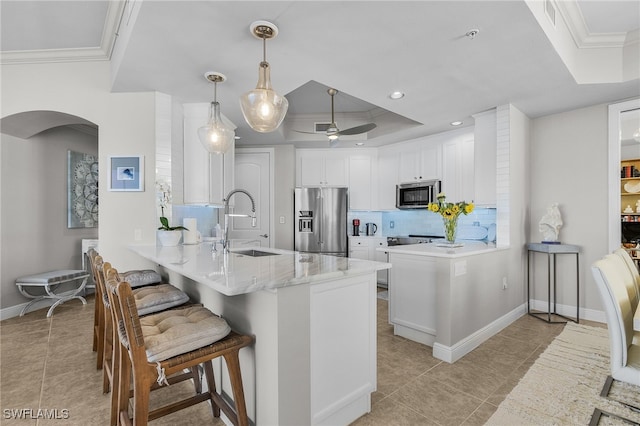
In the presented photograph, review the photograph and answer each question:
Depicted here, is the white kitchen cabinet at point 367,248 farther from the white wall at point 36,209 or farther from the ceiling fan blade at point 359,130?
the white wall at point 36,209

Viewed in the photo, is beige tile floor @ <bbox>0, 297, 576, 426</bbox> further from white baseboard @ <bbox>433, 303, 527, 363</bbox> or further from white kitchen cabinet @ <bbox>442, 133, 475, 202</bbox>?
white kitchen cabinet @ <bbox>442, 133, 475, 202</bbox>

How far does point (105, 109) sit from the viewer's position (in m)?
3.09

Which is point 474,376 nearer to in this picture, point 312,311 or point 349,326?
point 349,326

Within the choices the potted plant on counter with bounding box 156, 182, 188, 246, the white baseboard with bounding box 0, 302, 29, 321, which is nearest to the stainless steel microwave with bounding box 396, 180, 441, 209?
the potted plant on counter with bounding box 156, 182, 188, 246

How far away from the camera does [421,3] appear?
1770 millimetres

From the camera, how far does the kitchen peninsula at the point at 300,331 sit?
4.67ft

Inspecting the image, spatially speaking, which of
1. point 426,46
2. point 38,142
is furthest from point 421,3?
point 38,142

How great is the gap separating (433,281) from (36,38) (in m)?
4.31

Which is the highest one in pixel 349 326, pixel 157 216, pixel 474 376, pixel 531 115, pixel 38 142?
pixel 531 115

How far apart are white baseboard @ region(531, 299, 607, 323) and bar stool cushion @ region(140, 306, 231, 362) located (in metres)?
3.94

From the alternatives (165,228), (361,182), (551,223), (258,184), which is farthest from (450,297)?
(258,184)

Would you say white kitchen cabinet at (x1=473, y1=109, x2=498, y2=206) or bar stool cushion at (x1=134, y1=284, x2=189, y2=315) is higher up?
white kitchen cabinet at (x1=473, y1=109, x2=498, y2=206)

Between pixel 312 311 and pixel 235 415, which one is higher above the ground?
pixel 312 311

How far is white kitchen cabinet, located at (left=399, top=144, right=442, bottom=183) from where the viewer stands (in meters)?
4.53
